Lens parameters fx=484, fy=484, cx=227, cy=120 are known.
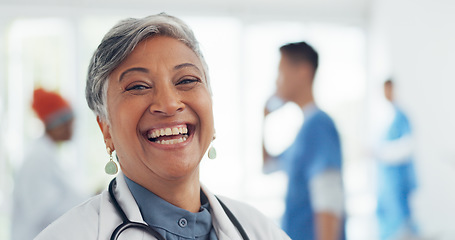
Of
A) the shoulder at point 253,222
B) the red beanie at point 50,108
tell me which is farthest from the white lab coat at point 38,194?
the shoulder at point 253,222

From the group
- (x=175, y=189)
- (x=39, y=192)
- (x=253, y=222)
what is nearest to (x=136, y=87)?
(x=175, y=189)

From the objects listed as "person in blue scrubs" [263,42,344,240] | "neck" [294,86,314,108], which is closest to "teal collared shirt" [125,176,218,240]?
"person in blue scrubs" [263,42,344,240]

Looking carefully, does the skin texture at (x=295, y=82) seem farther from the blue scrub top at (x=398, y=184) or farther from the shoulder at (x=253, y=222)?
the blue scrub top at (x=398, y=184)

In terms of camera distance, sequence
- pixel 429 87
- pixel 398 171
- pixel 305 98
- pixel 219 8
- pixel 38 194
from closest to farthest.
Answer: pixel 305 98, pixel 38 194, pixel 398 171, pixel 429 87, pixel 219 8

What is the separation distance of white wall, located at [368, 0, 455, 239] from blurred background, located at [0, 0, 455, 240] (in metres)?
0.01

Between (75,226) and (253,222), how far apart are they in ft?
1.43

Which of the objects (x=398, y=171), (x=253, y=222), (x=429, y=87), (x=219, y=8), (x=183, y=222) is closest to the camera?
(x=183, y=222)

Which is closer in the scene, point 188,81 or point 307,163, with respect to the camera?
point 188,81

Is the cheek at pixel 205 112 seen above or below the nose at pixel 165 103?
below

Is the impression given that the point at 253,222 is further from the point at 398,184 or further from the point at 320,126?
the point at 398,184

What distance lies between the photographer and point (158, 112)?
0.97 m

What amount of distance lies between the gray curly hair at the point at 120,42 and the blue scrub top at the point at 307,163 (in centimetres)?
115

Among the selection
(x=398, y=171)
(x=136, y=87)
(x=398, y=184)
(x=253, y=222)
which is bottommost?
(x=398, y=184)

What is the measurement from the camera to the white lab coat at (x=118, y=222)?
0.92m
